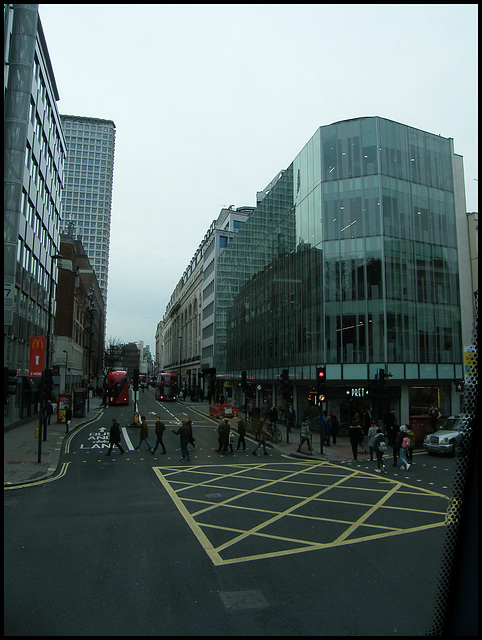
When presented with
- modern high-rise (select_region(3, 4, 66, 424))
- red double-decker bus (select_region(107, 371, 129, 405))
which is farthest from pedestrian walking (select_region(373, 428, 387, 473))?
red double-decker bus (select_region(107, 371, 129, 405))

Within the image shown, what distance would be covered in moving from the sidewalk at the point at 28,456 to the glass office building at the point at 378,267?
53.8ft

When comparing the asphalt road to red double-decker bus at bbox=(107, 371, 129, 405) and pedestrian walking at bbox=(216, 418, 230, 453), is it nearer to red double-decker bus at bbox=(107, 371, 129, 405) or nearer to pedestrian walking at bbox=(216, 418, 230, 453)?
pedestrian walking at bbox=(216, 418, 230, 453)

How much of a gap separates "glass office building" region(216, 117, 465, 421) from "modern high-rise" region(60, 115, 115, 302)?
135329 mm

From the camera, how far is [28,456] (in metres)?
17.5

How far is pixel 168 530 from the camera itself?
28.5ft

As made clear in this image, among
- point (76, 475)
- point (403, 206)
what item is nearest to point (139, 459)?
point (76, 475)

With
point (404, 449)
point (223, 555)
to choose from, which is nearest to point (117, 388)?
point (404, 449)

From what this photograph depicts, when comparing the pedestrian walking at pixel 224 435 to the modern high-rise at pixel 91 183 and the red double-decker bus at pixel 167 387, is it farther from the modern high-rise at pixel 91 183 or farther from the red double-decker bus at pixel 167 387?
the modern high-rise at pixel 91 183

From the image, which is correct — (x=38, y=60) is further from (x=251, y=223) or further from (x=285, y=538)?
(x=285, y=538)

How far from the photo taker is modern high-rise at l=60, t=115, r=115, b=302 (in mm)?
156625

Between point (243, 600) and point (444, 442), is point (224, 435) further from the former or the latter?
point (243, 600)

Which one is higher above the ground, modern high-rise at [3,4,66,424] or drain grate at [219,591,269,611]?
modern high-rise at [3,4,66,424]

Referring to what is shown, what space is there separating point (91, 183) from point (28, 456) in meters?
160

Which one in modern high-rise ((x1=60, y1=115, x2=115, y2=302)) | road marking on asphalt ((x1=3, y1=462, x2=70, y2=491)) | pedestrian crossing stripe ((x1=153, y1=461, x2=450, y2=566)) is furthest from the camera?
modern high-rise ((x1=60, y1=115, x2=115, y2=302))
